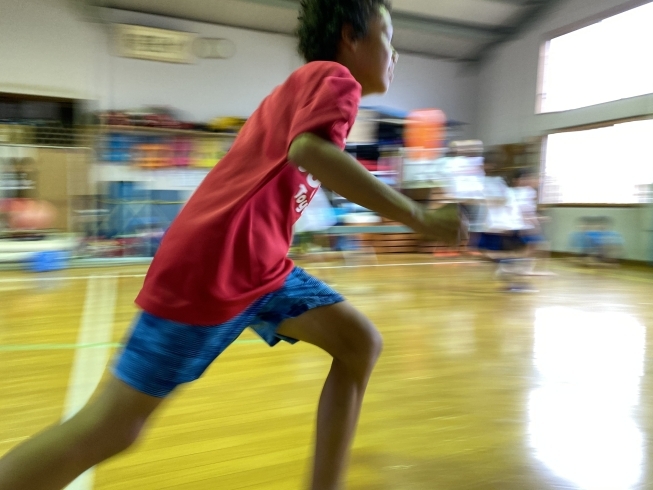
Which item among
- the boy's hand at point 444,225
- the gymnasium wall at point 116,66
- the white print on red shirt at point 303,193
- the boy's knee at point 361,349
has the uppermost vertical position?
the gymnasium wall at point 116,66

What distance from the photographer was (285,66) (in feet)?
24.2

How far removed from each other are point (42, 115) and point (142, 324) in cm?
687

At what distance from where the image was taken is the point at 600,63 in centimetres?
643

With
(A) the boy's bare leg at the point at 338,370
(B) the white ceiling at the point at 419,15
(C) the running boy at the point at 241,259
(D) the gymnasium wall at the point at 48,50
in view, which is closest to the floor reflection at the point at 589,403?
(A) the boy's bare leg at the point at 338,370

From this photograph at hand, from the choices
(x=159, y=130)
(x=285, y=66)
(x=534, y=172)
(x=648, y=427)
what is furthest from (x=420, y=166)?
(x=648, y=427)

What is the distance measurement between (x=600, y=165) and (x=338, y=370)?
22.2 feet

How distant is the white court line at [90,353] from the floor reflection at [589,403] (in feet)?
3.69

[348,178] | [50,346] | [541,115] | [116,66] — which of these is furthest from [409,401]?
[541,115]

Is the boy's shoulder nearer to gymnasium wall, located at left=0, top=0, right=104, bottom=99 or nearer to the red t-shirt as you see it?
the red t-shirt

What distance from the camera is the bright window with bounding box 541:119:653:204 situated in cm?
591

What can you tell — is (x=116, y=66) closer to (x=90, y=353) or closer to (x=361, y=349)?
(x=90, y=353)

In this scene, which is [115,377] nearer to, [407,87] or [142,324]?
[142,324]

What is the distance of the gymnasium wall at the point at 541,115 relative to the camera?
5898 mm

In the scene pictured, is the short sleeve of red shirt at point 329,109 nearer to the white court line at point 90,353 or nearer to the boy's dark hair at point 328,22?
the boy's dark hair at point 328,22
